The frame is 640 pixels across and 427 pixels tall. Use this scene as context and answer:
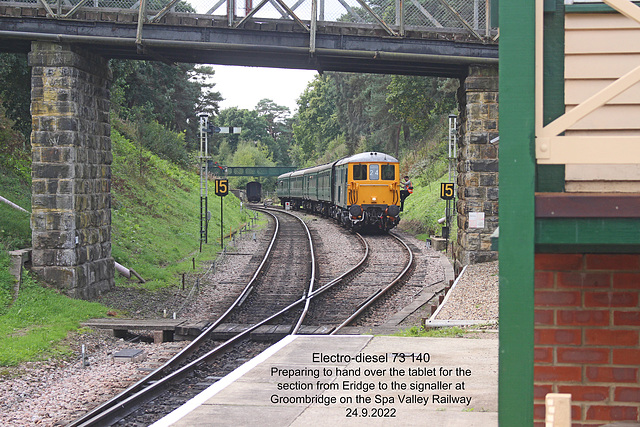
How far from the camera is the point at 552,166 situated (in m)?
3.51

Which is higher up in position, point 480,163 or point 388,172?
point 388,172

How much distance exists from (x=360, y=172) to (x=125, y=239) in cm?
1048

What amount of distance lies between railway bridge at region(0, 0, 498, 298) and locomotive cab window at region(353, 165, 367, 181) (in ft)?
41.6

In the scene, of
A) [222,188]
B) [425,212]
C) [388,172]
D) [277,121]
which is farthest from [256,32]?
[277,121]

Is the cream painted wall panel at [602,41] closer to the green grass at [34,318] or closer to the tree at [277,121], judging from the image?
the green grass at [34,318]

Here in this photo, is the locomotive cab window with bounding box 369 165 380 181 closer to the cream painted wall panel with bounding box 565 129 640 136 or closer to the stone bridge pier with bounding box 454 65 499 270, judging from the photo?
the stone bridge pier with bounding box 454 65 499 270

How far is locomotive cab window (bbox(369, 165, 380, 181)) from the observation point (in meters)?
26.9

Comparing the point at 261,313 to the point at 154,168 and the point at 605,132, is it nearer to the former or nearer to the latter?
the point at 605,132

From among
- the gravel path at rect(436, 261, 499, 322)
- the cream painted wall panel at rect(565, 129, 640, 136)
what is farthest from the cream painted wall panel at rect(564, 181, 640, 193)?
the gravel path at rect(436, 261, 499, 322)

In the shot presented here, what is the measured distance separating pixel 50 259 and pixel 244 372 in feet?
22.9

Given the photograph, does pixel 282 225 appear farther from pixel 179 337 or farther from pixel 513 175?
pixel 513 175

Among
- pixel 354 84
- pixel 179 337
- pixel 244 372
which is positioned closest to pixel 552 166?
pixel 244 372

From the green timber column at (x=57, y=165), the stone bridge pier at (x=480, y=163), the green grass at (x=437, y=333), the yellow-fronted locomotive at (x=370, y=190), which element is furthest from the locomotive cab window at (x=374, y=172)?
the green grass at (x=437, y=333)

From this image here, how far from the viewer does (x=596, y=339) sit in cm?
404
